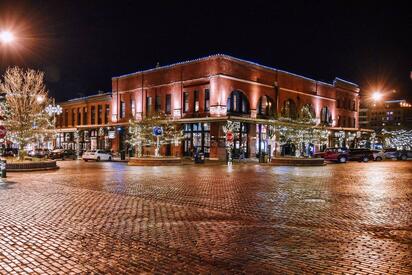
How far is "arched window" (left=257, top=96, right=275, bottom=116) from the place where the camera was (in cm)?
5100

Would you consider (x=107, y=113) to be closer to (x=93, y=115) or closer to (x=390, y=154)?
(x=93, y=115)

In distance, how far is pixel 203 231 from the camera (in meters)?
8.80

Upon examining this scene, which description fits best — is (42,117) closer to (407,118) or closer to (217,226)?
(217,226)

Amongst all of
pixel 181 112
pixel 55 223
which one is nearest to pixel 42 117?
pixel 181 112

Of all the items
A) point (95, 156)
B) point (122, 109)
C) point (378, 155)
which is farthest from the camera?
point (122, 109)

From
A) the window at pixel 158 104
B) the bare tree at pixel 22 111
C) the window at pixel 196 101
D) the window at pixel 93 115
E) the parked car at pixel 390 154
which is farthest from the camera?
the window at pixel 93 115

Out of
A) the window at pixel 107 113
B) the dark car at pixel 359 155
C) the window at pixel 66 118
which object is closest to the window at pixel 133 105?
the window at pixel 107 113

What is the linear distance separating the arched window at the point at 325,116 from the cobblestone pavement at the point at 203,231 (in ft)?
165

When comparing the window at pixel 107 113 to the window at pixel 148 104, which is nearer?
the window at pixel 148 104

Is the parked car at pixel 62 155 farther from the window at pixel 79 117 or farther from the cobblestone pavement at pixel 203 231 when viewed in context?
the cobblestone pavement at pixel 203 231

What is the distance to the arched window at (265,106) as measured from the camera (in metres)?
51.0

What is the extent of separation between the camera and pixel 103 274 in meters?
5.98

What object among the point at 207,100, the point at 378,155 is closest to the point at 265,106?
the point at 207,100

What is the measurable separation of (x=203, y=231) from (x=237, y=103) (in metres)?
39.3
